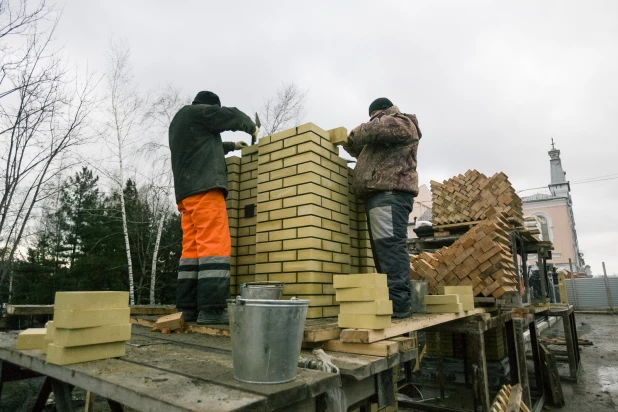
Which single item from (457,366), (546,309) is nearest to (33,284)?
(457,366)

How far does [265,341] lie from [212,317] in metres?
1.44

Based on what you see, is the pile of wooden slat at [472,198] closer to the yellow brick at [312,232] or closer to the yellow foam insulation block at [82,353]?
the yellow brick at [312,232]

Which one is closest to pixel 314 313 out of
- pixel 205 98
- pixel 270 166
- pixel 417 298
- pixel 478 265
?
pixel 417 298

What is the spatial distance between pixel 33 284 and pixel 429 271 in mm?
18986

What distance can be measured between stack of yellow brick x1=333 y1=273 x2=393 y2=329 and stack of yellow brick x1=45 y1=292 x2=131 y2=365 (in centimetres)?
118

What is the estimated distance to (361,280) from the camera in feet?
6.95

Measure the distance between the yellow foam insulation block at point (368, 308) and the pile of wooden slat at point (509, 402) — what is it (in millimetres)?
2083

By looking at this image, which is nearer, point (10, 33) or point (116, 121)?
point (10, 33)

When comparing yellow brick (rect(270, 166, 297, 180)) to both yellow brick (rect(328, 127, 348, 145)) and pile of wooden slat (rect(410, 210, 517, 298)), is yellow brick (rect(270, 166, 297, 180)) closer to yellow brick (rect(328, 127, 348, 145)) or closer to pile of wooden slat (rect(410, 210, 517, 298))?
yellow brick (rect(328, 127, 348, 145))

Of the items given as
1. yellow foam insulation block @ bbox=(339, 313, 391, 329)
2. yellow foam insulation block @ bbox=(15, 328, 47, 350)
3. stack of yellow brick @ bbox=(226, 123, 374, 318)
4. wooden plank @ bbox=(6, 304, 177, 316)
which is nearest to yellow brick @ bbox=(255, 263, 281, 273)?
stack of yellow brick @ bbox=(226, 123, 374, 318)

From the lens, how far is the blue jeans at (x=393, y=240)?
287 centimetres

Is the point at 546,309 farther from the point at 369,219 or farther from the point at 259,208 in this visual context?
the point at 259,208

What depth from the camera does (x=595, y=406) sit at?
5.58m

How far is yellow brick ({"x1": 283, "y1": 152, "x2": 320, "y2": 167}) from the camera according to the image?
2.96 metres
